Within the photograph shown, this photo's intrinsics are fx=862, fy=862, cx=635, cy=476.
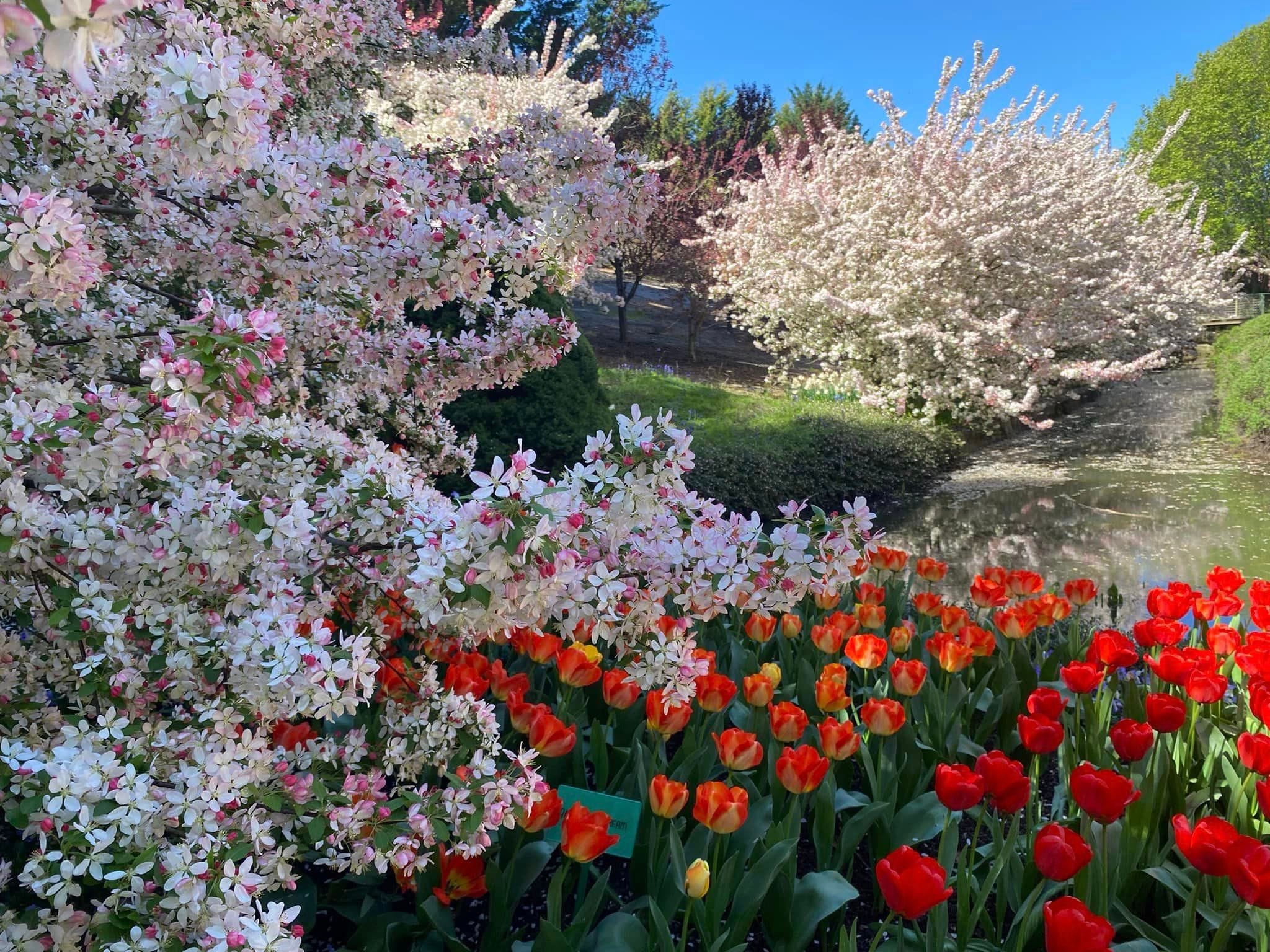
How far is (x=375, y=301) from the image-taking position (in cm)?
247

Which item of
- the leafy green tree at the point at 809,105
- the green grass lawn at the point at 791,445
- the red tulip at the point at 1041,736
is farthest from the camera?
the leafy green tree at the point at 809,105

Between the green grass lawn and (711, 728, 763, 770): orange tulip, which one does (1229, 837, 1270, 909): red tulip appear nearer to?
(711, 728, 763, 770): orange tulip

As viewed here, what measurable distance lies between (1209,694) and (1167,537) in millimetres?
5019

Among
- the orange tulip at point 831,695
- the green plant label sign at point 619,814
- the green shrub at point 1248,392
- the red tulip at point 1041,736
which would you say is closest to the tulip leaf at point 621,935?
the green plant label sign at point 619,814

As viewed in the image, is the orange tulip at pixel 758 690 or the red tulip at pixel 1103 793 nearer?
the red tulip at pixel 1103 793

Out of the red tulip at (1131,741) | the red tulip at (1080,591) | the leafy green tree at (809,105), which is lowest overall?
the red tulip at (1131,741)

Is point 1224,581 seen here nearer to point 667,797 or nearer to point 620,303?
point 667,797

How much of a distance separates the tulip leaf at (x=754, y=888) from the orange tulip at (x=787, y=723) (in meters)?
0.26

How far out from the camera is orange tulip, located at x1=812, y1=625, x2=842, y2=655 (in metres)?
2.22

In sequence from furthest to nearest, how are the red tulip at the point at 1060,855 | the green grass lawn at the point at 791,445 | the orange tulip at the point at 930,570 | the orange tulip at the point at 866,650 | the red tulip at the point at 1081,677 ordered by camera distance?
the green grass lawn at the point at 791,445, the orange tulip at the point at 930,570, the orange tulip at the point at 866,650, the red tulip at the point at 1081,677, the red tulip at the point at 1060,855

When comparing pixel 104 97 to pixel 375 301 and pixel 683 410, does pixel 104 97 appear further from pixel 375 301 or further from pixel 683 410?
pixel 683 410

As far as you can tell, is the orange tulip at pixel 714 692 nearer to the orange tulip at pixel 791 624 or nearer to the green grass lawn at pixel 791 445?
the orange tulip at pixel 791 624

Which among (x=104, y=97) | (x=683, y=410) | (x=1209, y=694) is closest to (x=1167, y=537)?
(x=683, y=410)

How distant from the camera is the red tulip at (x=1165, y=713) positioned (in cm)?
172
